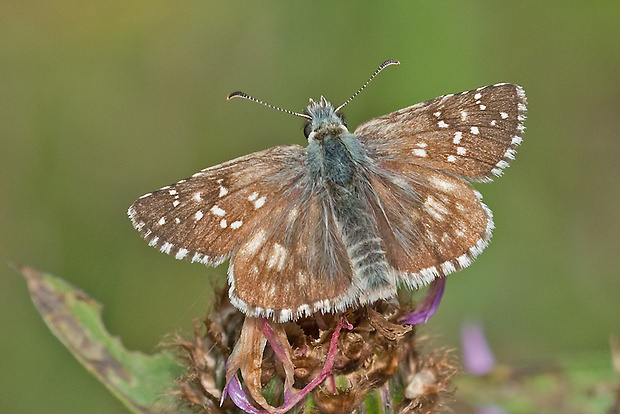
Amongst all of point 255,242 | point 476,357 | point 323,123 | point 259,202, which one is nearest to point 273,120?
point 476,357

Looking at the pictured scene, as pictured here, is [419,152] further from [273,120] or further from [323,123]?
[273,120]

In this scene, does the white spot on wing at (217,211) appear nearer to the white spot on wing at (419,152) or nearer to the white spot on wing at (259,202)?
the white spot on wing at (259,202)

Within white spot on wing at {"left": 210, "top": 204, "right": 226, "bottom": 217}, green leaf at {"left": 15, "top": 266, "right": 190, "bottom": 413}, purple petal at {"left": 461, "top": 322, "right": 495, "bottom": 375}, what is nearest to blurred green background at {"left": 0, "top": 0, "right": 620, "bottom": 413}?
purple petal at {"left": 461, "top": 322, "right": 495, "bottom": 375}

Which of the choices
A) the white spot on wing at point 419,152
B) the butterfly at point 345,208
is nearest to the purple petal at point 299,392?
the butterfly at point 345,208

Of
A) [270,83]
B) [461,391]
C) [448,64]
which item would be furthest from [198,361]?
[448,64]

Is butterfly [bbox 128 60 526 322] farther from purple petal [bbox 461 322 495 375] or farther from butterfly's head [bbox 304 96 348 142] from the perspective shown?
purple petal [bbox 461 322 495 375]
